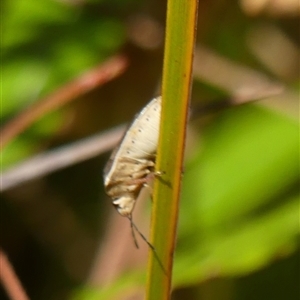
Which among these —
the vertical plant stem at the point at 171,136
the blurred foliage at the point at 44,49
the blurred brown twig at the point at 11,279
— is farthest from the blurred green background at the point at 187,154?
the vertical plant stem at the point at 171,136

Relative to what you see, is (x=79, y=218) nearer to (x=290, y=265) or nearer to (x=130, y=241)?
(x=130, y=241)

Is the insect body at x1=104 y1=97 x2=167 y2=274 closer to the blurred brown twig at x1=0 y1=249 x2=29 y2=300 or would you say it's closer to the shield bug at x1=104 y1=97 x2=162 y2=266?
the shield bug at x1=104 y1=97 x2=162 y2=266

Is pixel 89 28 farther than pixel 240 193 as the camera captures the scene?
Yes

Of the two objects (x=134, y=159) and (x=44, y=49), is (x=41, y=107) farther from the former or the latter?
(x=134, y=159)

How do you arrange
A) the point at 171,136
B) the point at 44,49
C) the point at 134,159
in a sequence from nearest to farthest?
1. the point at 171,136
2. the point at 134,159
3. the point at 44,49

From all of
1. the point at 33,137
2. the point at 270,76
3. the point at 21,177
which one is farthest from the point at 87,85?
the point at 270,76

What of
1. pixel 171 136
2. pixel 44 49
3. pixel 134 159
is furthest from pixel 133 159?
pixel 44 49
